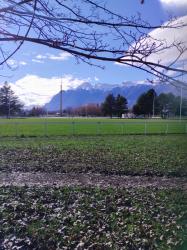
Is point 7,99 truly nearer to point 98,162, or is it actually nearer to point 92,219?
point 98,162

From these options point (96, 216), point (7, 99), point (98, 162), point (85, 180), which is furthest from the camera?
point (7, 99)

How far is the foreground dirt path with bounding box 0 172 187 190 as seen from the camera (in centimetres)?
1026

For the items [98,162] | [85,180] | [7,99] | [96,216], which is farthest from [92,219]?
[7,99]

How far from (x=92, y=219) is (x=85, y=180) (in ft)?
A: 14.8

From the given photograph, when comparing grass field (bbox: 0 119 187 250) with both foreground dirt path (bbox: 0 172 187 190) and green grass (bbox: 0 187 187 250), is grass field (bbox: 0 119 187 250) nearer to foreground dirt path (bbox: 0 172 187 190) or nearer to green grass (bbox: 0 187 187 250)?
green grass (bbox: 0 187 187 250)

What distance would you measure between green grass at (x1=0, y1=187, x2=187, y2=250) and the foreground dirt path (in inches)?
50.4

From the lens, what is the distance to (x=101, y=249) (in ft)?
17.3

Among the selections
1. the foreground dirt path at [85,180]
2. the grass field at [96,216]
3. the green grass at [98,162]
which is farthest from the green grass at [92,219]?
the green grass at [98,162]

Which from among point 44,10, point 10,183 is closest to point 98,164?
point 10,183

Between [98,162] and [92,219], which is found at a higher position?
[92,219]

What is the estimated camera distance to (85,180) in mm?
11047

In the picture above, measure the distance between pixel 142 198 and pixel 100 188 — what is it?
57.1 inches

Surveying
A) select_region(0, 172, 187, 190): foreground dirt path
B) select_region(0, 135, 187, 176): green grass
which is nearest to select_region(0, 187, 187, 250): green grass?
select_region(0, 172, 187, 190): foreground dirt path

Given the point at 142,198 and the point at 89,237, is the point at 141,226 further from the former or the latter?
the point at 142,198
